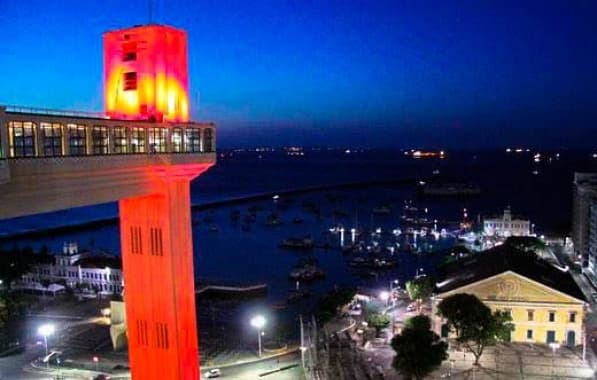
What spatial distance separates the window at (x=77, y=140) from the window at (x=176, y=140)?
2.72 m

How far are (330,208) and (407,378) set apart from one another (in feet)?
315

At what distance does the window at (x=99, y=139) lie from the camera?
11.5m

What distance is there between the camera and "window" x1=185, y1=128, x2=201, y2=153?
1432cm

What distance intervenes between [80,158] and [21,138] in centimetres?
122

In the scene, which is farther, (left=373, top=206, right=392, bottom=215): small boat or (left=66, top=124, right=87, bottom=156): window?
(left=373, top=206, right=392, bottom=215): small boat

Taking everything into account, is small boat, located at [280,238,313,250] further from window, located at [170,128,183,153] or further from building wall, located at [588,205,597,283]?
window, located at [170,128,183,153]

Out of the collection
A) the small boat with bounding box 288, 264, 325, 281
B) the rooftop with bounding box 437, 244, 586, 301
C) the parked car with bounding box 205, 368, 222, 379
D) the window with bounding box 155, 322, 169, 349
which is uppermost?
the window with bounding box 155, 322, 169, 349

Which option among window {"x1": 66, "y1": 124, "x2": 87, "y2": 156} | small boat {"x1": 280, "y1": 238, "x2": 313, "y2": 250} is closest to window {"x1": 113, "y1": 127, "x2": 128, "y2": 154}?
→ window {"x1": 66, "y1": 124, "x2": 87, "y2": 156}

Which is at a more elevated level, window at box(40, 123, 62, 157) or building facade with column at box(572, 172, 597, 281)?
window at box(40, 123, 62, 157)

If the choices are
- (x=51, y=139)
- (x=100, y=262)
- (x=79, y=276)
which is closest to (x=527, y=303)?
(x=51, y=139)

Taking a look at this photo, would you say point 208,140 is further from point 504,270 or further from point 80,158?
point 504,270

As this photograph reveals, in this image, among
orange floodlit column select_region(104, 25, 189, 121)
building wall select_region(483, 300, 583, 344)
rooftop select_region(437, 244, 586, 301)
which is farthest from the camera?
rooftop select_region(437, 244, 586, 301)

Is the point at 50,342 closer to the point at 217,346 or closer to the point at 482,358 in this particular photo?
the point at 217,346

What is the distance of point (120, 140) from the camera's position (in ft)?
40.2
